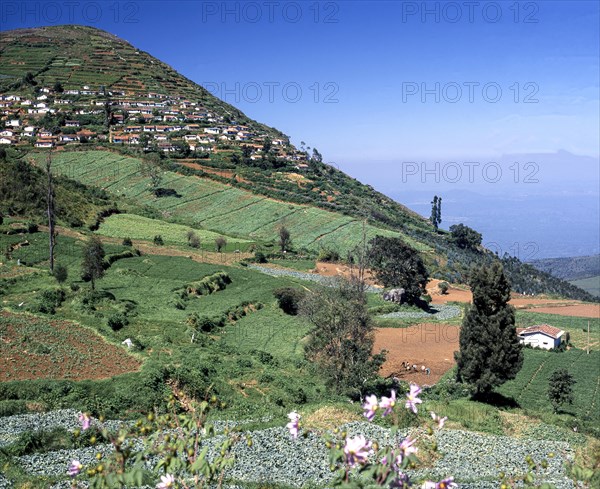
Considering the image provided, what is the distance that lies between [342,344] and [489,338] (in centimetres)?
777

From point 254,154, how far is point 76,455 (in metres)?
101

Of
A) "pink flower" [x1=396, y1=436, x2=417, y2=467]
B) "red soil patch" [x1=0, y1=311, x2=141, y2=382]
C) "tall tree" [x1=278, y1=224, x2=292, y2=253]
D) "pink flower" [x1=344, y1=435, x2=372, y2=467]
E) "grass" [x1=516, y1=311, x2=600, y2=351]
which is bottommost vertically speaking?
"grass" [x1=516, y1=311, x2=600, y2=351]

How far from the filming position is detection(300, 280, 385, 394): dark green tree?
82.6 feet

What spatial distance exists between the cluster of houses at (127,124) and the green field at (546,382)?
2985 inches

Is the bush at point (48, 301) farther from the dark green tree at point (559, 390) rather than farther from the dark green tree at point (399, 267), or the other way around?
the dark green tree at point (399, 267)

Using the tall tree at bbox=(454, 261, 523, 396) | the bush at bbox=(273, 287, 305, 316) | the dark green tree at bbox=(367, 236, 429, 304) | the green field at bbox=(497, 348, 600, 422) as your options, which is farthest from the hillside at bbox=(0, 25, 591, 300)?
the tall tree at bbox=(454, 261, 523, 396)

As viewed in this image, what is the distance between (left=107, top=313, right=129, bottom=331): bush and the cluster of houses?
79.5 metres

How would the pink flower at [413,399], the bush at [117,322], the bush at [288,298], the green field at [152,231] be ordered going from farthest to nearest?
1. the green field at [152,231]
2. the bush at [288,298]
3. the bush at [117,322]
4. the pink flower at [413,399]

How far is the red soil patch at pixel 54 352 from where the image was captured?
2166cm

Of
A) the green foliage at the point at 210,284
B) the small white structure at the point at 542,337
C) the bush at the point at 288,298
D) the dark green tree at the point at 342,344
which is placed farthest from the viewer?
the small white structure at the point at 542,337

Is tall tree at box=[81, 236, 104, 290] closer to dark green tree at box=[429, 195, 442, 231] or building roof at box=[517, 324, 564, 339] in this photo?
building roof at box=[517, 324, 564, 339]

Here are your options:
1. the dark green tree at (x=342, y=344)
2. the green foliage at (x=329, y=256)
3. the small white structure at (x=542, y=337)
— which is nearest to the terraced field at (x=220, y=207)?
the green foliage at (x=329, y=256)

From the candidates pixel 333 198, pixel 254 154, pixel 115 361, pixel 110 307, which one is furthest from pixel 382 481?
pixel 254 154

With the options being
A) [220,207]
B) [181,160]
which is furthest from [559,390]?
[181,160]
